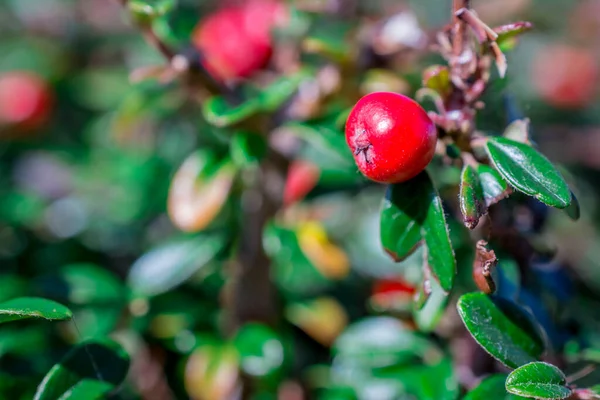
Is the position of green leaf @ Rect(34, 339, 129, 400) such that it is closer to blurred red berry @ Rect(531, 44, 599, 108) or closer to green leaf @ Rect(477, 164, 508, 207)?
green leaf @ Rect(477, 164, 508, 207)

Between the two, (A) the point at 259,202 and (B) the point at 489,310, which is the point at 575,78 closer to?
(A) the point at 259,202

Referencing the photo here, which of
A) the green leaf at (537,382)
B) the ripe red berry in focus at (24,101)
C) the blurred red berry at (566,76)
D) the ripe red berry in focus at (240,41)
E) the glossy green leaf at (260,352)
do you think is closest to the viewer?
the green leaf at (537,382)

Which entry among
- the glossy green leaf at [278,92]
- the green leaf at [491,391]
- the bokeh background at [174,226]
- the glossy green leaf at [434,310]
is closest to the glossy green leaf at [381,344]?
the bokeh background at [174,226]

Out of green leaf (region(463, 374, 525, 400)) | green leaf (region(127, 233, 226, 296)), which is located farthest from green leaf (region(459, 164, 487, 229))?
green leaf (region(127, 233, 226, 296))

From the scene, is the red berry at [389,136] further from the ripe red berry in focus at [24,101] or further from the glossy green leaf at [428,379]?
the ripe red berry in focus at [24,101]

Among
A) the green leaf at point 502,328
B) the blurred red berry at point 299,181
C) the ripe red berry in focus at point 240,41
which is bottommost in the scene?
the blurred red berry at point 299,181

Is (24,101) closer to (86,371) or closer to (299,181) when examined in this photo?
(299,181)

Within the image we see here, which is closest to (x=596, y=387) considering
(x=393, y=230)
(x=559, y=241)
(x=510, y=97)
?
(x=393, y=230)

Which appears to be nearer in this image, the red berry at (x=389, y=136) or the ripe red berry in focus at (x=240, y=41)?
the red berry at (x=389, y=136)
